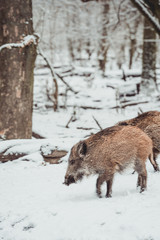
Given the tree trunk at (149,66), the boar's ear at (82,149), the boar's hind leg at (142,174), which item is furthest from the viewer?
the tree trunk at (149,66)

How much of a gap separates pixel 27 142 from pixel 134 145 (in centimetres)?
255

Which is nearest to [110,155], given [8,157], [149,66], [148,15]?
[8,157]

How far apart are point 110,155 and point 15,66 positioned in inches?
121

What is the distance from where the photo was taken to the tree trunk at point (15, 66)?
5.84m

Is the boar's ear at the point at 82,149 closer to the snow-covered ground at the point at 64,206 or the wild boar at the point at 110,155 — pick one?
the wild boar at the point at 110,155

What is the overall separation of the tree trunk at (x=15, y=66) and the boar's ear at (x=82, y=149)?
2529 millimetres

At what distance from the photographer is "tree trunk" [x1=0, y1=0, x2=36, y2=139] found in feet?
Result: 19.1

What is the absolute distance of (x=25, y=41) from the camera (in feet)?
19.0

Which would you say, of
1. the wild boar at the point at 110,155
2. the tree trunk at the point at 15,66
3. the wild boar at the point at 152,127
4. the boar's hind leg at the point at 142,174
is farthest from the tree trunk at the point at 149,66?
the boar's hind leg at the point at 142,174

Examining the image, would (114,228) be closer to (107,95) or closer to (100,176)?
(100,176)

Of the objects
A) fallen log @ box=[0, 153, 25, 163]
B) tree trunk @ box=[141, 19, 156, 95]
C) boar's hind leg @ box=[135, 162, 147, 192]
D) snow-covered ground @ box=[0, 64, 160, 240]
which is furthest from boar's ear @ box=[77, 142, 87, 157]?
tree trunk @ box=[141, 19, 156, 95]

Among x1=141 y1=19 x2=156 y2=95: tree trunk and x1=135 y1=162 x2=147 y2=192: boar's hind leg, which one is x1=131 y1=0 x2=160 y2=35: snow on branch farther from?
x1=141 y1=19 x2=156 y2=95: tree trunk

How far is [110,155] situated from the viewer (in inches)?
150

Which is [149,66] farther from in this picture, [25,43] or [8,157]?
[8,157]
